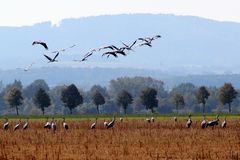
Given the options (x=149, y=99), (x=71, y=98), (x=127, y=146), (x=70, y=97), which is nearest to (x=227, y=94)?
(x=149, y=99)

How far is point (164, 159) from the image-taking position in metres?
39.2

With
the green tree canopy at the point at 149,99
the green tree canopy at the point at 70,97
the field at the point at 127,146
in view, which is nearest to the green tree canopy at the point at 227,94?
the green tree canopy at the point at 149,99

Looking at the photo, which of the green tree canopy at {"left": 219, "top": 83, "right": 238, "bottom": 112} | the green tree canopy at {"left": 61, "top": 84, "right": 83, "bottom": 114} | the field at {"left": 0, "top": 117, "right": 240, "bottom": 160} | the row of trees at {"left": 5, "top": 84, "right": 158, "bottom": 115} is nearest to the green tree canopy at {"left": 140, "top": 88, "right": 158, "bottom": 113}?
the row of trees at {"left": 5, "top": 84, "right": 158, "bottom": 115}

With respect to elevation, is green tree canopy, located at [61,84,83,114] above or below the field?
above

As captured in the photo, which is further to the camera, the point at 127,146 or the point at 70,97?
the point at 70,97

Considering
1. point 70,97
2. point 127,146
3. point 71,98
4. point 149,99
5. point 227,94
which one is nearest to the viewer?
point 127,146

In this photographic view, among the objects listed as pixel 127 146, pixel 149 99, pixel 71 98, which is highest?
pixel 71 98

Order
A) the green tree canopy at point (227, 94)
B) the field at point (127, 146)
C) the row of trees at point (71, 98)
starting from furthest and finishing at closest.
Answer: the row of trees at point (71, 98) < the green tree canopy at point (227, 94) < the field at point (127, 146)

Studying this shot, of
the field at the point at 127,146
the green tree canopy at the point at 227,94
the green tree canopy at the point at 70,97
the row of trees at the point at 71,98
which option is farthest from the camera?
the green tree canopy at the point at 70,97

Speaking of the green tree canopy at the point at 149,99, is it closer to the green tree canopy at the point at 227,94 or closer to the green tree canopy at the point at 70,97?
the green tree canopy at the point at 227,94

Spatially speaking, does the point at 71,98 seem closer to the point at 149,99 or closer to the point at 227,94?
the point at 149,99

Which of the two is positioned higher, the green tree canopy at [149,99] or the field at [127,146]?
the green tree canopy at [149,99]

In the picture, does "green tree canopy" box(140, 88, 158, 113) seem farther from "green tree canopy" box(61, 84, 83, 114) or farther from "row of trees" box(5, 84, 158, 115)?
"green tree canopy" box(61, 84, 83, 114)

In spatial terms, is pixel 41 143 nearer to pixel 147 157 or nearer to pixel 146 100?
pixel 147 157
